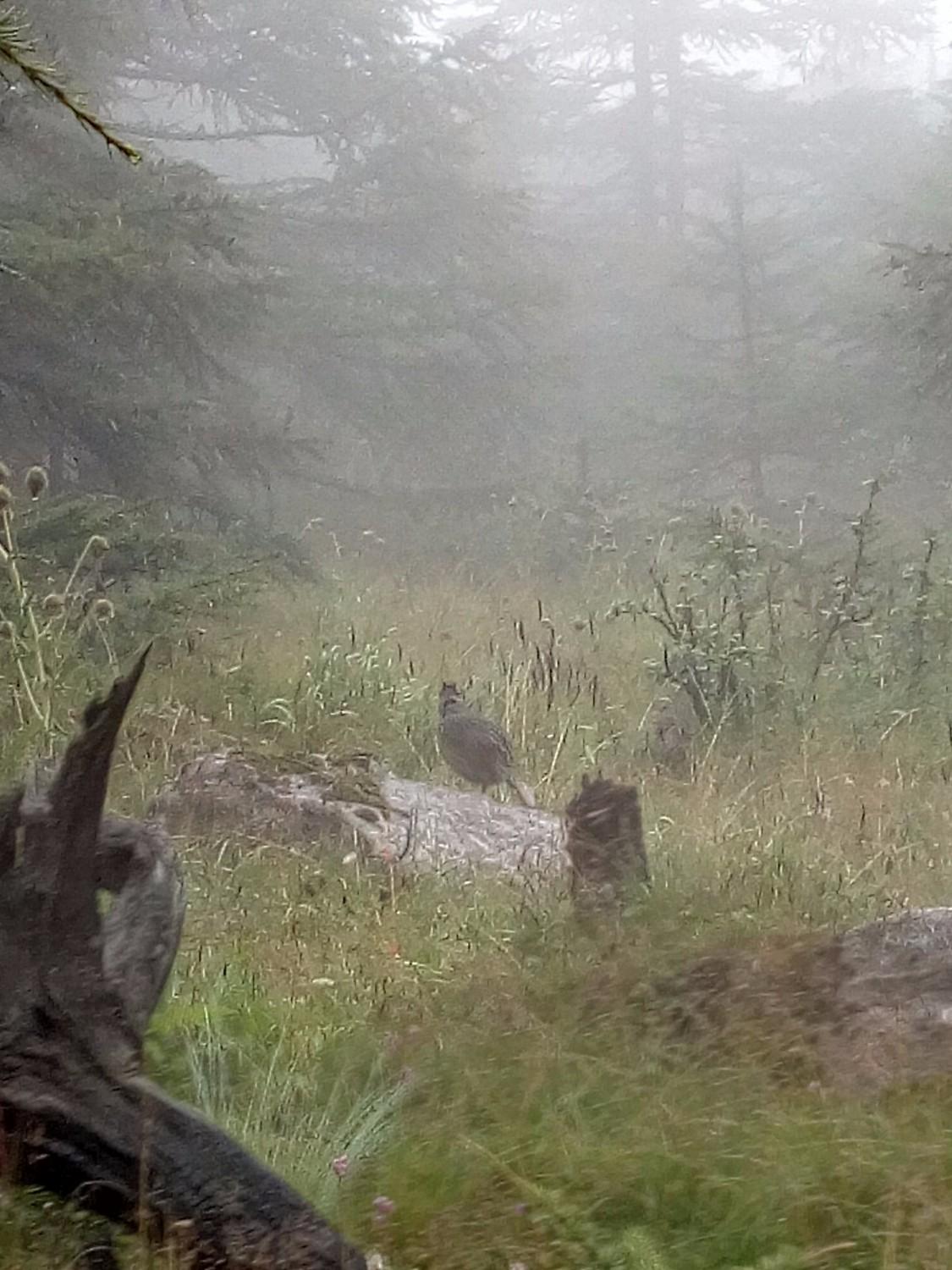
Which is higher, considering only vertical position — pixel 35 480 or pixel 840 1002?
pixel 35 480

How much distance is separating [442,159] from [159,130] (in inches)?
110

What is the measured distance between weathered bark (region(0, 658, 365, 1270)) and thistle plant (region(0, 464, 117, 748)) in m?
A: 2.04

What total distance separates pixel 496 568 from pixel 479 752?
607 centimetres

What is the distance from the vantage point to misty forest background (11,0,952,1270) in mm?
2584

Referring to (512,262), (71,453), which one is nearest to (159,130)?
(512,262)

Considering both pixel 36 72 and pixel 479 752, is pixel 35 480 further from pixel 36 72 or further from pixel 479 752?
pixel 36 72

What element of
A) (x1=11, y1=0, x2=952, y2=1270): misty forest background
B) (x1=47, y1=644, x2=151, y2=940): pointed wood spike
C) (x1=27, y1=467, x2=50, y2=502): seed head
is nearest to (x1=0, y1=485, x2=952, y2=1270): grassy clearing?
(x1=11, y1=0, x2=952, y2=1270): misty forest background

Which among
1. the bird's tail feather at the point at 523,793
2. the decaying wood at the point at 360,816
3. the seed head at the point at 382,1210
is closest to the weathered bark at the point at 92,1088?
the seed head at the point at 382,1210

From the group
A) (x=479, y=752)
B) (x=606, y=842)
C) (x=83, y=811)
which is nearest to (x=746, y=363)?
(x=479, y=752)

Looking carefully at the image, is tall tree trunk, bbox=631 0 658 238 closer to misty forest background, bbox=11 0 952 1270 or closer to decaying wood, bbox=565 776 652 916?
misty forest background, bbox=11 0 952 1270

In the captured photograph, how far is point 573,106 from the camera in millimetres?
21984

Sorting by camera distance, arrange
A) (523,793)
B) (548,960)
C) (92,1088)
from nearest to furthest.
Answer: (92,1088) < (548,960) < (523,793)

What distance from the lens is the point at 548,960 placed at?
3.47 m

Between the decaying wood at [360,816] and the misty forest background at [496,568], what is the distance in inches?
7.3
